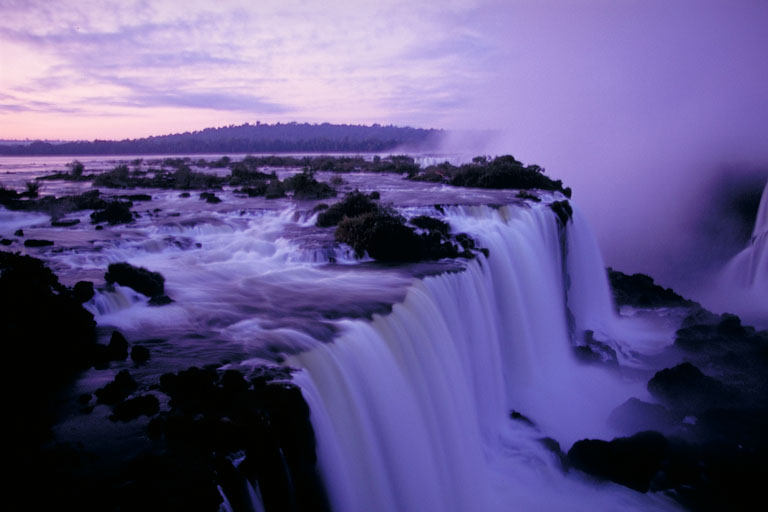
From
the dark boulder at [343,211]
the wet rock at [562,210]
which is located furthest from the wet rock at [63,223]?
the wet rock at [562,210]

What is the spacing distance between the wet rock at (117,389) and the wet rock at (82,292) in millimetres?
2589

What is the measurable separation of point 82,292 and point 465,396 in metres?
6.50

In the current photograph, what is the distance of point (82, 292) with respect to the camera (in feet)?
25.0

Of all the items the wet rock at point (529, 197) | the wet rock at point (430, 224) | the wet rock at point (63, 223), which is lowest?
the wet rock at point (63, 223)

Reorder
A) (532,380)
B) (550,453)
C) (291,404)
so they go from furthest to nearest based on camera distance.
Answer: (532,380) → (550,453) → (291,404)

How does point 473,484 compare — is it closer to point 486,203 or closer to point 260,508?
point 260,508

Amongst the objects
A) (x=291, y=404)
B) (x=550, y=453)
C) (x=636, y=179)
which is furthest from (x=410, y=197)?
(x=636, y=179)

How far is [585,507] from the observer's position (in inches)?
318

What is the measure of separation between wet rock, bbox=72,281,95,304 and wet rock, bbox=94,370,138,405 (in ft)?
8.49

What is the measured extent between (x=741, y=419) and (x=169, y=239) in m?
14.2

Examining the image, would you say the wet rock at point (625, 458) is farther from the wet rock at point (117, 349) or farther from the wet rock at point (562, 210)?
the wet rock at point (562, 210)

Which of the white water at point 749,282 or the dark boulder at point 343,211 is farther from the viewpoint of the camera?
the white water at point 749,282

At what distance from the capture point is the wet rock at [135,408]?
4980mm

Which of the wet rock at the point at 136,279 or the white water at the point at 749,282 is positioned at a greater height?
the wet rock at the point at 136,279
